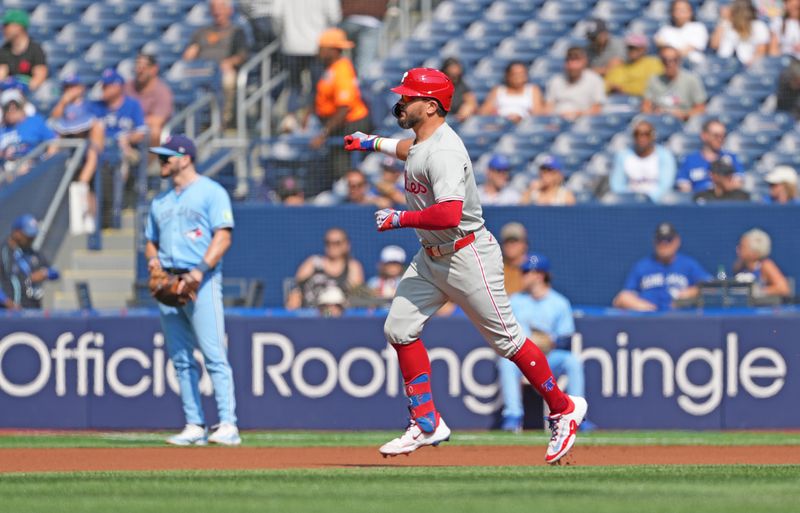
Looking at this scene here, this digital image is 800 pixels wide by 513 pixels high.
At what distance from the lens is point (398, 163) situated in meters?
14.5

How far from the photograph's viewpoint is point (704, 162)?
46.9ft

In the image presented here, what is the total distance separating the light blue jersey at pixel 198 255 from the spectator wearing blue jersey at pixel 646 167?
5.20 meters

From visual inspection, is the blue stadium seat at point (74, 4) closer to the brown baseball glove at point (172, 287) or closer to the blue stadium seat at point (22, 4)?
the blue stadium seat at point (22, 4)

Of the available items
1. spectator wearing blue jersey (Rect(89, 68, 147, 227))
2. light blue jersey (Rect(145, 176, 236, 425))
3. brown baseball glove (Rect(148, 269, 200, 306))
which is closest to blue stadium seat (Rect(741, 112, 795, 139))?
spectator wearing blue jersey (Rect(89, 68, 147, 227))

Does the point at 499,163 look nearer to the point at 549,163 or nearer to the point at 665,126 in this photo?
the point at 549,163

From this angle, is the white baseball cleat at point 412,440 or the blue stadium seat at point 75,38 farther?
the blue stadium seat at point 75,38

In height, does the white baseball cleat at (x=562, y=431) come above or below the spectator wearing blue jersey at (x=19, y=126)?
below

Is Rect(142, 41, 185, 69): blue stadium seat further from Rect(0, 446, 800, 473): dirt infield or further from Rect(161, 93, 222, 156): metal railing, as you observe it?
Rect(0, 446, 800, 473): dirt infield

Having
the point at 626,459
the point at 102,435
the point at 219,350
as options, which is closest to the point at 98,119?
the point at 102,435

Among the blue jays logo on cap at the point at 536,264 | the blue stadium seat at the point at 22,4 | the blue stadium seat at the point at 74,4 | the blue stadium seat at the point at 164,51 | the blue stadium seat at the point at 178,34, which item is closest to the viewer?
the blue jays logo on cap at the point at 536,264

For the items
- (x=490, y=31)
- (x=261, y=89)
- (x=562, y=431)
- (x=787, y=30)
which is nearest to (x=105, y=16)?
(x=261, y=89)

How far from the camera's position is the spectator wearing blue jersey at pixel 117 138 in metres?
14.5

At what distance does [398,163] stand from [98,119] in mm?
3102

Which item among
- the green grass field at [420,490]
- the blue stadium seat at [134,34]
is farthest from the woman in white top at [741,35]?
the green grass field at [420,490]
